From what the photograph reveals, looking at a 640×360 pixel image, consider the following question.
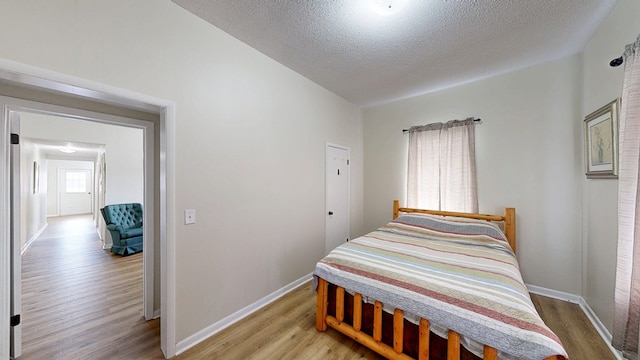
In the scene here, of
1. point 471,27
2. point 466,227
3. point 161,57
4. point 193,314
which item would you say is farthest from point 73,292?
point 471,27

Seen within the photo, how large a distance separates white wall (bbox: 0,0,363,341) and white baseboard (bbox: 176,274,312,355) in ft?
0.16

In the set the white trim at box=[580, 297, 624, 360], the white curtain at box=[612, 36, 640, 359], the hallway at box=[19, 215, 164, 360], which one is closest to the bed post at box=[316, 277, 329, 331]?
the hallway at box=[19, 215, 164, 360]

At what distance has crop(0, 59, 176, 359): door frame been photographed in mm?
1248

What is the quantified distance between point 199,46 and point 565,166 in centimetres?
401

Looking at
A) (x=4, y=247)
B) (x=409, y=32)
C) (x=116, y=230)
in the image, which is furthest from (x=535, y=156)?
(x=116, y=230)

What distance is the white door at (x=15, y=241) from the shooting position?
156cm

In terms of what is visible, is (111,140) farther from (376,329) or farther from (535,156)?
(535,156)

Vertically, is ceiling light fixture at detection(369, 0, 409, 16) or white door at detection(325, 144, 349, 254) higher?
ceiling light fixture at detection(369, 0, 409, 16)

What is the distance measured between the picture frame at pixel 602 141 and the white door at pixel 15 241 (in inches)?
178

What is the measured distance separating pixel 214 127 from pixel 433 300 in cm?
219

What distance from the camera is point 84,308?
92.5 inches

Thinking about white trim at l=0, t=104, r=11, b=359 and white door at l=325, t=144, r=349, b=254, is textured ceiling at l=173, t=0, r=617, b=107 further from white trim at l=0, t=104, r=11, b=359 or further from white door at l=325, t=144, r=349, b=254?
white trim at l=0, t=104, r=11, b=359

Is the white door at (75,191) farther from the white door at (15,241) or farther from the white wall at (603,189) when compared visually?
the white wall at (603,189)

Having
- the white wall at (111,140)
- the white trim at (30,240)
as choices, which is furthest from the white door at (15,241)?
the white trim at (30,240)
